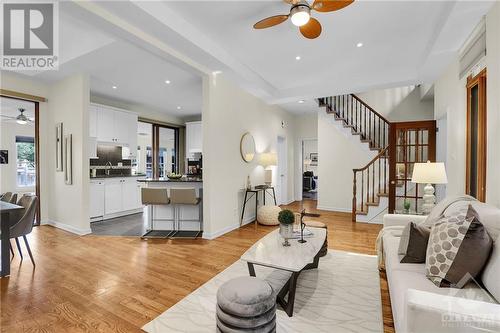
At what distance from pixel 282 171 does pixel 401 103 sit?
381 cm

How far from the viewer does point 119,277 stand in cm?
277

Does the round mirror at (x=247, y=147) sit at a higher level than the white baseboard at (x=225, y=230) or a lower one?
higher

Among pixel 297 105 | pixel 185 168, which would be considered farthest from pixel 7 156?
pixel 297 105

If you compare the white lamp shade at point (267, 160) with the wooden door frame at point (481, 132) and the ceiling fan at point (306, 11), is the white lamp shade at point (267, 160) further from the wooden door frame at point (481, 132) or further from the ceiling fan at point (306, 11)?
the wooden door frame at point (481, 132)

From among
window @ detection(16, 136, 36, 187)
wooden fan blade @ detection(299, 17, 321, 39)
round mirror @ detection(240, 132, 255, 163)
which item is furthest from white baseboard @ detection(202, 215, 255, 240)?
window @ detection(16, 136, 36, 187)

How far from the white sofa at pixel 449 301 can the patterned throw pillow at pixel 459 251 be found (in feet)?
0.15

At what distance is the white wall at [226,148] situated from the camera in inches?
164

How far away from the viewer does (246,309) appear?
1616 millimetres

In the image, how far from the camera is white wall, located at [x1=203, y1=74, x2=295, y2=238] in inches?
164

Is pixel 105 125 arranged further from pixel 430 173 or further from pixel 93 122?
pixel 430 173

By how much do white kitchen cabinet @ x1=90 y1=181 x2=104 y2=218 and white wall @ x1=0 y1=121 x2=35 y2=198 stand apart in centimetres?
374

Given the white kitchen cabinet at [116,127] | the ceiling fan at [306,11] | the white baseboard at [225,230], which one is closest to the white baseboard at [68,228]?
the white kitchen cabinet at [116,127]

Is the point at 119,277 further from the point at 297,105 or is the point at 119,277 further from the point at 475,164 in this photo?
the point at 297,105

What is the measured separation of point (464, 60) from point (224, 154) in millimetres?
3655
